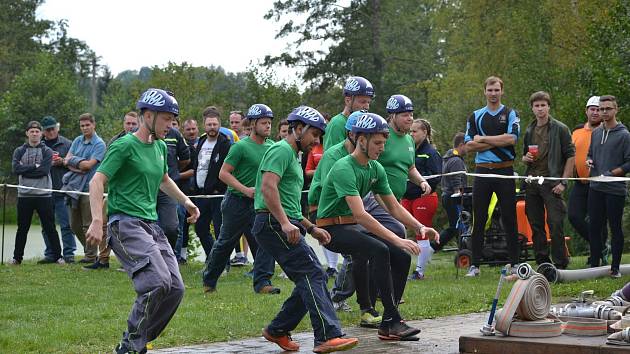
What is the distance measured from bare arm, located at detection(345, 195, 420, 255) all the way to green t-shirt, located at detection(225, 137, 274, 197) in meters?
3.85

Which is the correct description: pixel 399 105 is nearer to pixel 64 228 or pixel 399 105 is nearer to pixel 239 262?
pixel 239 262

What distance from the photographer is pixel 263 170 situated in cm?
945

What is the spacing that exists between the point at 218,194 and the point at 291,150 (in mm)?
6560

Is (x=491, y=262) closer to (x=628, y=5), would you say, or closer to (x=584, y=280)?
(x=584, y=280)

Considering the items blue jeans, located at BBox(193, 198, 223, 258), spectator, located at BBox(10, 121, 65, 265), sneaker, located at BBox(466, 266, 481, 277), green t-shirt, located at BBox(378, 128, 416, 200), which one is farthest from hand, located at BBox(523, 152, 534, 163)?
spectator, located at BBox(10, 121, 65, 265)

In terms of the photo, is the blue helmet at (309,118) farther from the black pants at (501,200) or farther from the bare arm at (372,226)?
the black pants at (501,200)

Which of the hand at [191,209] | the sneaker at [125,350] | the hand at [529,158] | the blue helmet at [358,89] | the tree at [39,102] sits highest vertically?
the tree at [39,102]

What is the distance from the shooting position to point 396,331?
954cm

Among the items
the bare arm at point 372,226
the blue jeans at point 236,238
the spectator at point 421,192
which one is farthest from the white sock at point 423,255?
the bare arm at point 372,226

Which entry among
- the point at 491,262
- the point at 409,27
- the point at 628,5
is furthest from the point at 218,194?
the point at 409,27

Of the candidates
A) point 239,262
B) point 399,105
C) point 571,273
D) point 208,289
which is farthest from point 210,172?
point 571,273

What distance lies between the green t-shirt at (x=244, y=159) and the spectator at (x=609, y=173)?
13.8 ft

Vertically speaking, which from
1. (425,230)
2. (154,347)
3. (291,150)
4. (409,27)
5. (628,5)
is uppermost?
(409,27)

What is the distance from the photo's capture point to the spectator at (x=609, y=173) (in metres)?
13.8
